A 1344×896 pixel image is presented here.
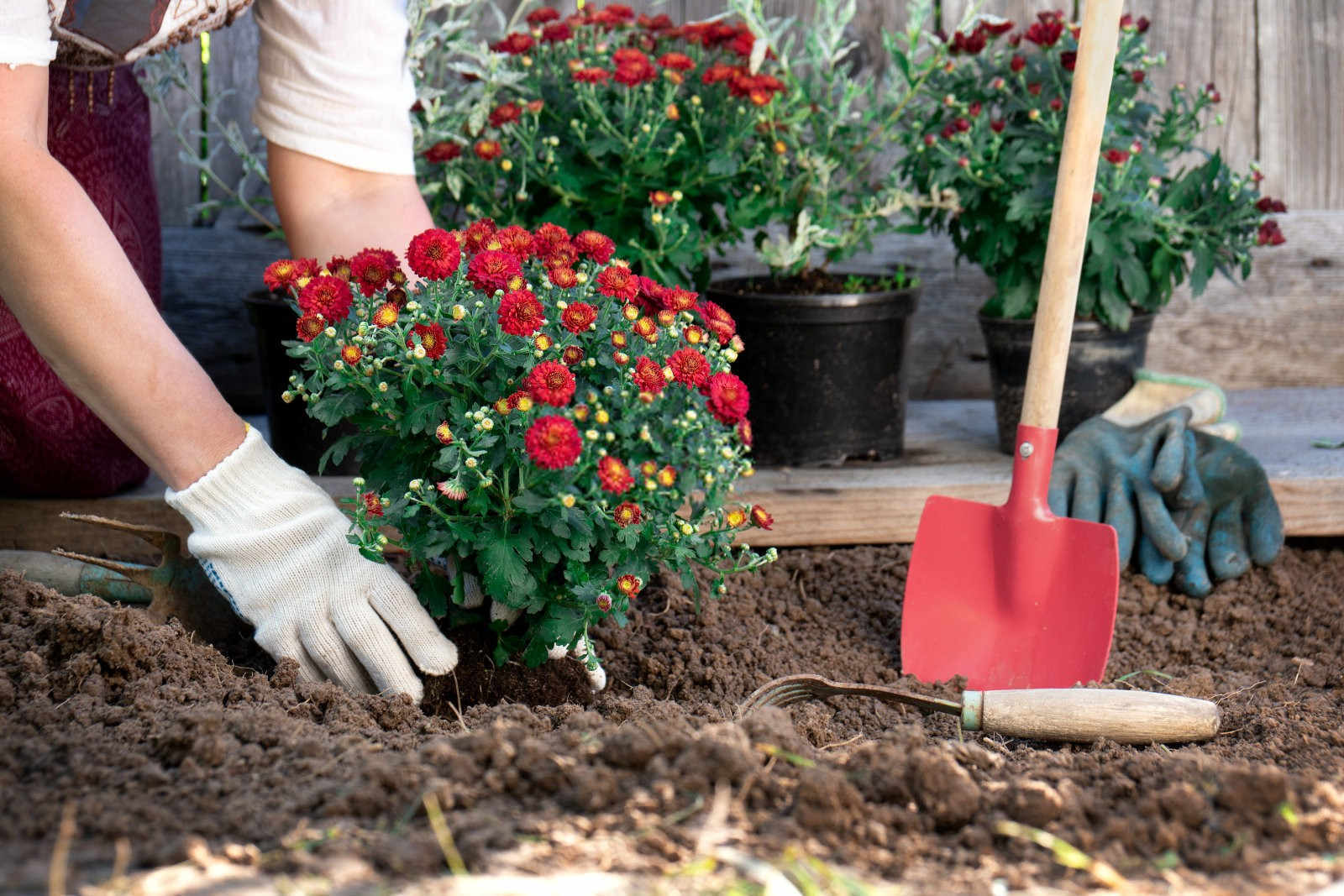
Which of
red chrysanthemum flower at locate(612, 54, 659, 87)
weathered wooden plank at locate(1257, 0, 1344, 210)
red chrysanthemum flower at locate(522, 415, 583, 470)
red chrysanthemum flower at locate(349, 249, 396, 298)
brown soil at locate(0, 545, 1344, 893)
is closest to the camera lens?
brown soil at locate(0, 545, 1344, 893)

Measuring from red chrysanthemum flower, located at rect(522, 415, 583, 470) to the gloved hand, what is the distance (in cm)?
28

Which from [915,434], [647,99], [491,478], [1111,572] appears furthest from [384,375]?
[915,434]

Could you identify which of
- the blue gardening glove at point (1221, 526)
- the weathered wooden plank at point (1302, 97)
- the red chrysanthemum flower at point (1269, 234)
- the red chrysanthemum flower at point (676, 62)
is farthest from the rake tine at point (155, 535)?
the weathered wooden plank at point (1302, 97)

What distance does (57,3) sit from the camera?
1.57 meters

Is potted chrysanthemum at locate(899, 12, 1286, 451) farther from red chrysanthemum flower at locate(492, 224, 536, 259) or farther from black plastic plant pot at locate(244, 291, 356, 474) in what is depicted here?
black plastic plant pot at locate(244, 291, 356, 474)

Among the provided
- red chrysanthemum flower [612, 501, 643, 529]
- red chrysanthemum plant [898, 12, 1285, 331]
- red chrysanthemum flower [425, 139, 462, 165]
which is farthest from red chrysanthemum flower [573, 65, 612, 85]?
red chrysanthemum flower [612, 501, 643, 529]

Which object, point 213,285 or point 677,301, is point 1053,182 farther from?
point 213,285

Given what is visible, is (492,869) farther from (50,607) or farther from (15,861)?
(50,607)

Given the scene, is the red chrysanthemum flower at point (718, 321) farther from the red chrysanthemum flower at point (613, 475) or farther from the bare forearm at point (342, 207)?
the bare forearm at point (342, 207)

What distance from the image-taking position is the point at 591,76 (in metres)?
1.96

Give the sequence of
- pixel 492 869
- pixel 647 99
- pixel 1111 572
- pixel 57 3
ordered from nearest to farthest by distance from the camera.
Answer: pixel 492 869 → pixel 57 3 → pixel 1111 572 → pixel 647 99

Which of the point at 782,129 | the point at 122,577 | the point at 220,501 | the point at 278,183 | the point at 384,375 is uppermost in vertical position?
the point at 782,129

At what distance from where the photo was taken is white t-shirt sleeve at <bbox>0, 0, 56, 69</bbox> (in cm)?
133

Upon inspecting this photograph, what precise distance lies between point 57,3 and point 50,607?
0.79 m
